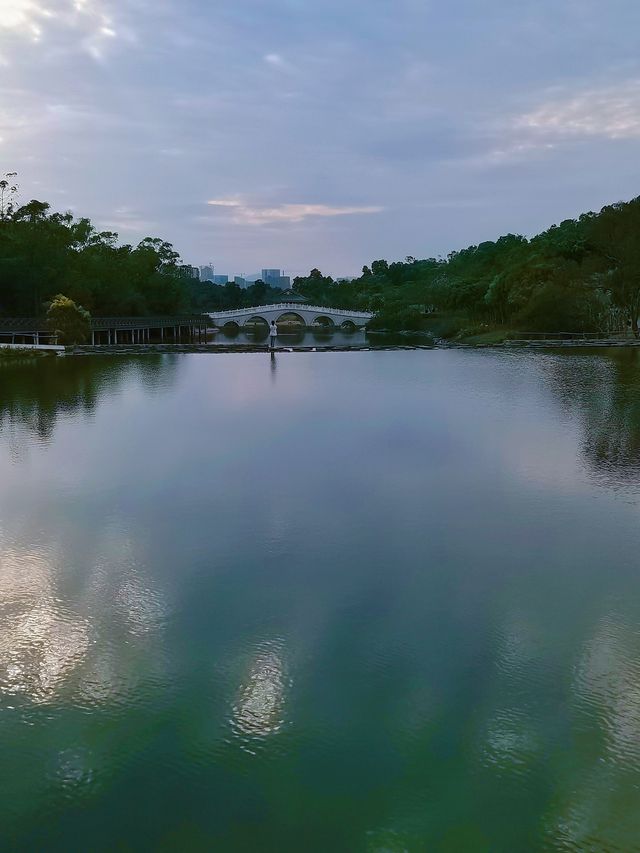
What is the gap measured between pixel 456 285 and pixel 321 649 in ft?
276

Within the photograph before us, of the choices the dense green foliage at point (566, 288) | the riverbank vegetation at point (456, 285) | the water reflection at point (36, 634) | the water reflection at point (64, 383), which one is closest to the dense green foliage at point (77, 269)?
the riverbank vegetation at point (456, 285)

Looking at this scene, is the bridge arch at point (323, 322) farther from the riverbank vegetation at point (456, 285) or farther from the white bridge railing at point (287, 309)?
the riverbank vegetation at point (456, 285)

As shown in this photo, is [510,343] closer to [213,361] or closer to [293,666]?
[213,361]

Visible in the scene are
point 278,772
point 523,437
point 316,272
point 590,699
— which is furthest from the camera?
point 316,272

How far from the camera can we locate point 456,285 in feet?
291

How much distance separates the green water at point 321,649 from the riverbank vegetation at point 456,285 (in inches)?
1741

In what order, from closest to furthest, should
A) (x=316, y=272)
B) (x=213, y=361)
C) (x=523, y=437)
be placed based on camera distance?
(x=523, y=437) → (x=213, y=361) → (x=316, y=272)

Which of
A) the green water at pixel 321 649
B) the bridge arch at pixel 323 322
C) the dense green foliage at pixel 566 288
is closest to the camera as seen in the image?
the green water at pixel 321 649

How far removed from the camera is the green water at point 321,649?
612 centimetres

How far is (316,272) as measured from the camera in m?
176

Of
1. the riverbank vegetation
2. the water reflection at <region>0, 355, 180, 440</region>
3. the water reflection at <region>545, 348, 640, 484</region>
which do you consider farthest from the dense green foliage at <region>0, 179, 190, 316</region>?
the water reflection at <region>545, 348, 640, 484</region>

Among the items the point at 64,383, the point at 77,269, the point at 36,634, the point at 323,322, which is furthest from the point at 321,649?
the point at 323,322

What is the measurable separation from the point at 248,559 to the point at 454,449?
9.42m

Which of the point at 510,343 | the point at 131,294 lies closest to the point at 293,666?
the point at 510,343
